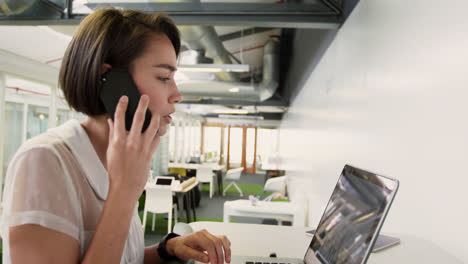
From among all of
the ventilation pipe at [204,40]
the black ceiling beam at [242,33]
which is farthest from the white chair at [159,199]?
the black ceiling beam at [242,33]

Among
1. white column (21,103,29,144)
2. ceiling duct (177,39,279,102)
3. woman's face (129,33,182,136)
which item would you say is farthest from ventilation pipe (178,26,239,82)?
white column (21,103,29,144)

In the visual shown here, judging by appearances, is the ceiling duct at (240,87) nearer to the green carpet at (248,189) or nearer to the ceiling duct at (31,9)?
the ceiling duct at (31,9)

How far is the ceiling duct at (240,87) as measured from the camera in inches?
268

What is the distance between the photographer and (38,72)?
5.42 metres

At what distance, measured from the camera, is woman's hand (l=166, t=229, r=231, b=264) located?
32.0 inches

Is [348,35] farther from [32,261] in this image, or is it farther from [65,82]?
[32,261]

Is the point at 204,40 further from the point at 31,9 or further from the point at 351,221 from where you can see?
the point at 351,221

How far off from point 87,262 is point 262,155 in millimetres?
16928

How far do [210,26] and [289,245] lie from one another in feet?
12.9

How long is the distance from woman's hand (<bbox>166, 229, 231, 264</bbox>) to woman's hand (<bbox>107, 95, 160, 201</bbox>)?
292 mm

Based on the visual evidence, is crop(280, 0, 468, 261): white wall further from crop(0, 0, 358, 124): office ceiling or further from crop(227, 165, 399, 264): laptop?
crop(0, 0, 358, 124): office ceiling

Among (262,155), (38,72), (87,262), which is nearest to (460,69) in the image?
(87,262)

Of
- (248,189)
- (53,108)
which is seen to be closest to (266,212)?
(53,108)

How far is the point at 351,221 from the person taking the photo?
64cm
